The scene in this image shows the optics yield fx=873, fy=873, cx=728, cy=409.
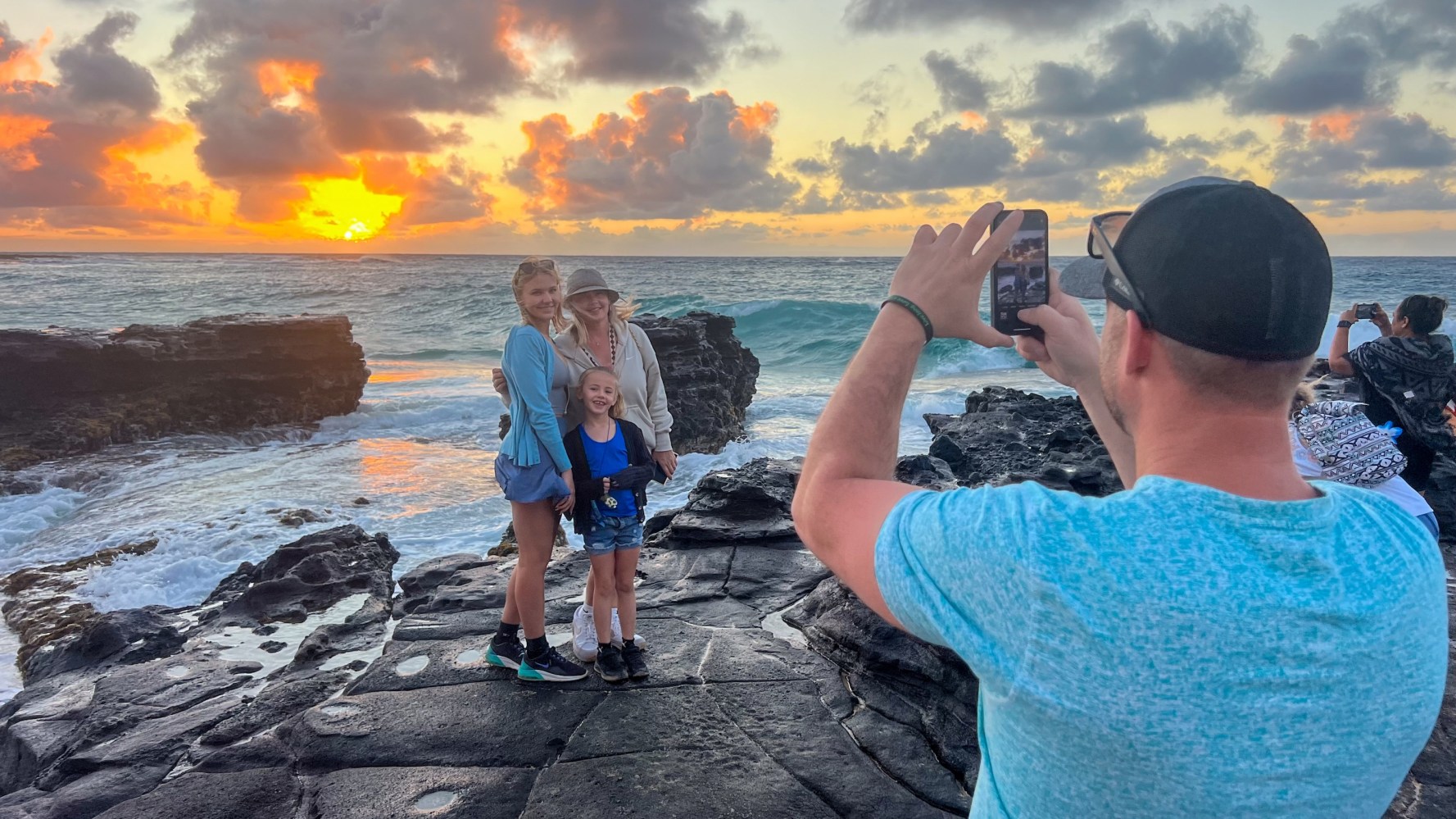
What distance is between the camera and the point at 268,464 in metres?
12.8

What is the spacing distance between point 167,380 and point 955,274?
677 inches

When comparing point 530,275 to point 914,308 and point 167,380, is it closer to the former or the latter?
point 914,308

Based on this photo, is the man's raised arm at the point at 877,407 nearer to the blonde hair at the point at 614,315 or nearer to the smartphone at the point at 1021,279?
the smartphone at the point at 1021,279

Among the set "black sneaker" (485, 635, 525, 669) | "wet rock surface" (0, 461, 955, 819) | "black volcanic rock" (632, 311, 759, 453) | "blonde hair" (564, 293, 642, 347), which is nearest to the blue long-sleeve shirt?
"blonde hair" (564, 293, 642, 347)

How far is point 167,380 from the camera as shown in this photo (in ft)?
49.8

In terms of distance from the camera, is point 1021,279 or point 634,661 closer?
point 1021,279

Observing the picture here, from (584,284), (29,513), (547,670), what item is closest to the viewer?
(547,670)

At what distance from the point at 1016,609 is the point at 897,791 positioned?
2.54 metres

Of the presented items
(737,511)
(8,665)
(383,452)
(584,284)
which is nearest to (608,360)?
(584,284)

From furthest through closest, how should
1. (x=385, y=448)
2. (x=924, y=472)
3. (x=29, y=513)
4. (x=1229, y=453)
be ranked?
1. (x=385, y=448)
2. (x=29, y=513)
3. (x=924, y=472)
4. (x=1229, y=453)

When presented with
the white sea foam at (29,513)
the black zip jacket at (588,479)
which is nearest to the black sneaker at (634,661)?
the black zip jacket at (588,479)

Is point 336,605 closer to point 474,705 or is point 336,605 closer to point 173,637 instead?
point 173,637

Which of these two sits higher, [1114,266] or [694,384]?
[1114,266]

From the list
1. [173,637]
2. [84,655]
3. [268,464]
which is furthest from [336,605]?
[268,464]
